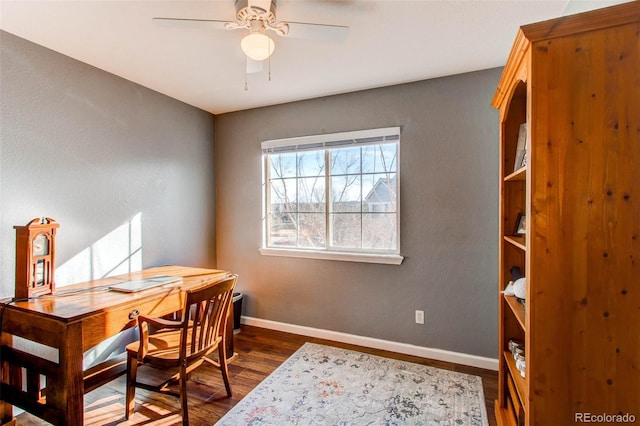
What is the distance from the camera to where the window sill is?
2740 mm

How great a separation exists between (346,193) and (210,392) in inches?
77.6

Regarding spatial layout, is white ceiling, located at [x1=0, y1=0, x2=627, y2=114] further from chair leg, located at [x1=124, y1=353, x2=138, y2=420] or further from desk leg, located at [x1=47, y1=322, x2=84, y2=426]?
chair leg, located at [x1=124, y1=353, x2=138, y2=420]

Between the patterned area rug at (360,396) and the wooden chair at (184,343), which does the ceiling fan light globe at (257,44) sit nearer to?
the wooden chair at (184,343)

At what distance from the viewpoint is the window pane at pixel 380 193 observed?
2818 millimetres

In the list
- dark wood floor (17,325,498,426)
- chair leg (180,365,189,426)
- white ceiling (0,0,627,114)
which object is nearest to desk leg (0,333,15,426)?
dark wood floor (17,325,498,426)

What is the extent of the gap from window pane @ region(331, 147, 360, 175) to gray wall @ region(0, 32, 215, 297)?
151 centimetres

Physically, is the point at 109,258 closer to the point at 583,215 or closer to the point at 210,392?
the point at 210,392

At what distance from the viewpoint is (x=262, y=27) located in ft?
5.30

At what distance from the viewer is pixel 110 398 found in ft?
6.84

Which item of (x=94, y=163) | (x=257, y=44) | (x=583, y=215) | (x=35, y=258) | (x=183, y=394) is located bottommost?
(x=183, y=394)

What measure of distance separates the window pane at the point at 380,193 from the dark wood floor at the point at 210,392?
4.28ft

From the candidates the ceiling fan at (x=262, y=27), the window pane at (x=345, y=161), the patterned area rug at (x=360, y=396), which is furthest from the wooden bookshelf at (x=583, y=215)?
the window pane at (x=345, y=161)

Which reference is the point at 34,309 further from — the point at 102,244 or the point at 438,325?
the point at 438,325

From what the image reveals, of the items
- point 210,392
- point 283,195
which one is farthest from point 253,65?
point 210,392
